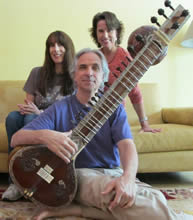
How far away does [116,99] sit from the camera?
101 cm

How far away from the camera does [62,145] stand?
3.20 ft

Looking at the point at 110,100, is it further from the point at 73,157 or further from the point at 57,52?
the point at 57,52

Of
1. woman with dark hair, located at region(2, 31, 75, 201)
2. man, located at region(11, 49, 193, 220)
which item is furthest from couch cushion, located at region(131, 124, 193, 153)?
woman with dark hair, located at region(2, 31, 75, 201)

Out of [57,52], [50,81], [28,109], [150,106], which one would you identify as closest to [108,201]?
[28,109]

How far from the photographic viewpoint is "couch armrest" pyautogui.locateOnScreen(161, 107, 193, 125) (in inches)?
80.8

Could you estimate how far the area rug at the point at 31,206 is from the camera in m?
1.25

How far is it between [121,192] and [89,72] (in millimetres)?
574

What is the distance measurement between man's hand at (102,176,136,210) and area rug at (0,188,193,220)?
35 cm

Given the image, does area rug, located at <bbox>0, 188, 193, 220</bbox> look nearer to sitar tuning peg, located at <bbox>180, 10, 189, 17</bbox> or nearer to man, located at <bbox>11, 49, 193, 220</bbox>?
man, located at <bbox>11, 49, 193, 220</bbox>

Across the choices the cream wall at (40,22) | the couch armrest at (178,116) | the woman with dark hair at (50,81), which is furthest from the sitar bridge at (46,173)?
the cream wall at (40,22)

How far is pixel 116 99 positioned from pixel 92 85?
0.20m

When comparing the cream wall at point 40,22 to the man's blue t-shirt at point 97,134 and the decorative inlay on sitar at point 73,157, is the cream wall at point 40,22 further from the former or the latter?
the decorative inlay on sitar at point 73,157

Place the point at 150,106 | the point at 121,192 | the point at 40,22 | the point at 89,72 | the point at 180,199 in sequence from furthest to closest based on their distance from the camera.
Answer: the point at 40,22
the point at 150,106
the point at 180,199
the point at 89,72
the point at 121,192

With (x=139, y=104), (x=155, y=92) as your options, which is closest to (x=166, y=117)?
(x=155, y=92)
